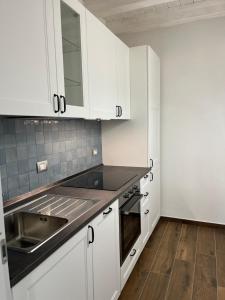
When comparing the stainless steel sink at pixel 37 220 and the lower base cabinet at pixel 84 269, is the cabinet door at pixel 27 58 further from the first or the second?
the lower base cabinet at pixel 84 269

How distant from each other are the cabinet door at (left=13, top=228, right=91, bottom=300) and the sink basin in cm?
20

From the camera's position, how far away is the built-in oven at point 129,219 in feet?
6.01

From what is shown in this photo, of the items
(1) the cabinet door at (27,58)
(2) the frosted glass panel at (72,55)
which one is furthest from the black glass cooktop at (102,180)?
(1) the cabinet door at (27,58)

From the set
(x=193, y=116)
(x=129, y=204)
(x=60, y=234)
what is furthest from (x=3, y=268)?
(x=193, y=116)

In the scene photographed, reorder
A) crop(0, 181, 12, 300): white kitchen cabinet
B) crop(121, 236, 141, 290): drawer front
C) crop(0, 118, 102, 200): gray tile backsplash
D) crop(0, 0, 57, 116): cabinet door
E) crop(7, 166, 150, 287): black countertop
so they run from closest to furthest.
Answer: crop(0, 181, 12, 300): white kitchen cabinet, crop(7, 166, 150, 287): black countertop, crop(0, 0, 57, 116): cabinet door, crop(0, 118, 102, 200): gray tile backsplash, crop(121, 236, 141, 290): drawer front

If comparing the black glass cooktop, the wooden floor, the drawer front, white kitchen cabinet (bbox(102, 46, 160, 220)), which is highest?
white kitchen cabinet (bbox(102, 46, 160, 220))

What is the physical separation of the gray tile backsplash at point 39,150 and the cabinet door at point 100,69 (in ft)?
1.25

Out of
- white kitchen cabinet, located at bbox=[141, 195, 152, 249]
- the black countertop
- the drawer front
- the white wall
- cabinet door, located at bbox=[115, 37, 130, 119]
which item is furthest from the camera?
the white wall

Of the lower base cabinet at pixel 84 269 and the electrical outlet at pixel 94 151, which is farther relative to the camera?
the electrical outlet at pixel 94 151

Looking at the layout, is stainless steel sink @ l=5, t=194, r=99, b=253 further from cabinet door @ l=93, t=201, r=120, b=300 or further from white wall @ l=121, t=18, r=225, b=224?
white wall @ l=121, t=18, r=225, b=224

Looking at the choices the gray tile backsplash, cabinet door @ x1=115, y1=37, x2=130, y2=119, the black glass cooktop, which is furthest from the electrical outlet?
cabinet door @ x1=115, y1=37, x2=130, y2=119

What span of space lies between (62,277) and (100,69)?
5.00 feet

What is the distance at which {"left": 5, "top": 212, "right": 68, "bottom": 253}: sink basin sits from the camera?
4.41 ft

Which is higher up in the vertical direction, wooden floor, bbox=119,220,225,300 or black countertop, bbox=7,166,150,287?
black countertop, bbox=7,166,150,287
